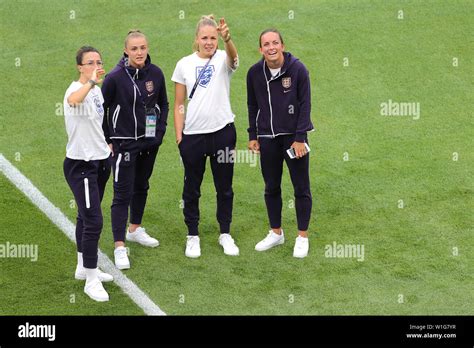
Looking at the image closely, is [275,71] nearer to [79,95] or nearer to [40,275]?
[79,95]

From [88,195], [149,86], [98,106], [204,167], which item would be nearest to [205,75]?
[149,86]

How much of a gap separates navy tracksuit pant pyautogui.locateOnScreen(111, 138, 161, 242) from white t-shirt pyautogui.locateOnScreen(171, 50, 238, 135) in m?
0.47

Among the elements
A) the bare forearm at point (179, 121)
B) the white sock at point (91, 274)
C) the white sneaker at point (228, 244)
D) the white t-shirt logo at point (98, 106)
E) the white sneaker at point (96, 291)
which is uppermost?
the white t-shirt logo at point (98, 106)

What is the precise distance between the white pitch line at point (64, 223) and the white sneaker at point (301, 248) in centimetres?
167

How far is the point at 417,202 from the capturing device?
11.1m

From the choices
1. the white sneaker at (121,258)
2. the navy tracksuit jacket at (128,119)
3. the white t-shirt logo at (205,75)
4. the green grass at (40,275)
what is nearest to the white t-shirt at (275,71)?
the white t-shirt logo at (205,75)

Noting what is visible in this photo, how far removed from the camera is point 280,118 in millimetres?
9789

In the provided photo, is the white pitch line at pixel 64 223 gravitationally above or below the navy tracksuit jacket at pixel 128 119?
below

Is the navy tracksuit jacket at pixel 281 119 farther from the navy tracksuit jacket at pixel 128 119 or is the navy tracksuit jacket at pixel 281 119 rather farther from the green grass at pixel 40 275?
the green grass at pixel 40 275

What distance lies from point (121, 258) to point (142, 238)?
51 cm

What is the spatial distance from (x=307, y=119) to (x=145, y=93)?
1586 millimetres

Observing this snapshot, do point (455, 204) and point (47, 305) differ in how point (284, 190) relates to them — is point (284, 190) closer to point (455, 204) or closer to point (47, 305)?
point (455, 204)

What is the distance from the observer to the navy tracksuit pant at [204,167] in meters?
9.89

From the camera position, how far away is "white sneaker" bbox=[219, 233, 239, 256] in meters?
10.2
